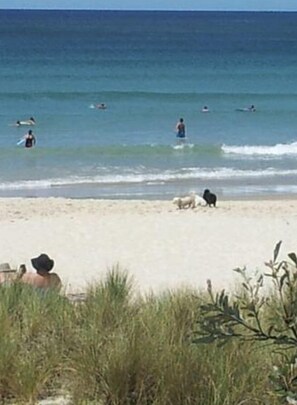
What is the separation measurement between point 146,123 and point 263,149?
7420 millimetres

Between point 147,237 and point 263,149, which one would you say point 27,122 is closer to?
point 263,149

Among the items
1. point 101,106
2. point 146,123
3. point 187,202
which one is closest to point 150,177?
point 187,202

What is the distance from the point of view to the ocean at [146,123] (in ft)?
71.3

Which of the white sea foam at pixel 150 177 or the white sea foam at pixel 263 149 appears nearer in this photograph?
the white sea foam at pixel 150 177

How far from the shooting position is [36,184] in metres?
21.0

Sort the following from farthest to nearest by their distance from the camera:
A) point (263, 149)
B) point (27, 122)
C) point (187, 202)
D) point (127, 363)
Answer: point (27, 122) < point (263, 149) < point (187, 202) < point (127, 363)

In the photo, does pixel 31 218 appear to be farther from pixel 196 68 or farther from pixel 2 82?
pixel 196 68

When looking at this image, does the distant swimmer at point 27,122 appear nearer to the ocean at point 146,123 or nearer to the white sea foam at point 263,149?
the ocean at point 146,123

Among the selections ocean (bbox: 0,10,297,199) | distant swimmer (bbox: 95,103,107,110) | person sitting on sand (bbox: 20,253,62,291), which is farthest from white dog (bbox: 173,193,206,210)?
distant swimmer (bbox: 95,103,107,110)

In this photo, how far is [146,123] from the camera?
3406 centimetres

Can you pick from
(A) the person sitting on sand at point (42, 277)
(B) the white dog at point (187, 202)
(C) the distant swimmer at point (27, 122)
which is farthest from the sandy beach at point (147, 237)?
(C) the distant swimmer at point (27, 122)

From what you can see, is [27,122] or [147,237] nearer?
[147,237]

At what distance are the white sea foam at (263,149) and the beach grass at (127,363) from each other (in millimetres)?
22178

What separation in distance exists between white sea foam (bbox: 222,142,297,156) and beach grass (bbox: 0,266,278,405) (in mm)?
22178
